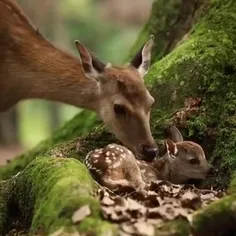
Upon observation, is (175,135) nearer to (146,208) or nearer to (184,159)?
(184,159)

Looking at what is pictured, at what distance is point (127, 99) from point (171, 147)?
102 cm

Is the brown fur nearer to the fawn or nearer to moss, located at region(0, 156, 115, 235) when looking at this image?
the fawn

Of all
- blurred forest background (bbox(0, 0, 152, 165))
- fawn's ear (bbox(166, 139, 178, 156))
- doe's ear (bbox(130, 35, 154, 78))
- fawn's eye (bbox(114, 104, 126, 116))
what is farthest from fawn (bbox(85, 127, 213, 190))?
blurred forest background (bbox(0, 0, 152, 165))

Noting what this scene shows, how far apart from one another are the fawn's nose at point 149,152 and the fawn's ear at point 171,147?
33 centimetres

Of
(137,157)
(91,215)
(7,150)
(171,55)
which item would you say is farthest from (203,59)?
(7,150)

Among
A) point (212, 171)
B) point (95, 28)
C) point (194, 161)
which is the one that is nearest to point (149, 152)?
point (194, 161)

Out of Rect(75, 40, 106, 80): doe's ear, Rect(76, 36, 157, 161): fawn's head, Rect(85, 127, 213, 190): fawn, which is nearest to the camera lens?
Rect(85, 127, 213, 190): fawn

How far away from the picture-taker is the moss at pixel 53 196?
17.7 ft

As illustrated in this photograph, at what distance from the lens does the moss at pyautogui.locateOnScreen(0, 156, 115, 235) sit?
5391 mm

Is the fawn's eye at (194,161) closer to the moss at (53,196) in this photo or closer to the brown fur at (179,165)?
the brown fur at (179,165)

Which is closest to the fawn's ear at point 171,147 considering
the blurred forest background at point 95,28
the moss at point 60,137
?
the moss at point 60,137

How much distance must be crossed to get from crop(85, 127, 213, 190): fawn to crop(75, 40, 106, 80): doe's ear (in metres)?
1.32

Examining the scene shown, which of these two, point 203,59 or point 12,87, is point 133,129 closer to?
point 203,59

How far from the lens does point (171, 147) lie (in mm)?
7543
